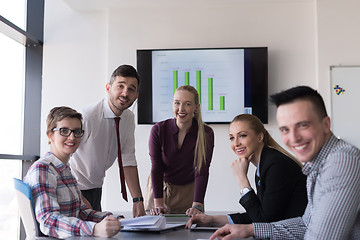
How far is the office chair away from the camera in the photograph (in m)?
1.74

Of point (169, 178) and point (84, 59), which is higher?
point (84, 59)

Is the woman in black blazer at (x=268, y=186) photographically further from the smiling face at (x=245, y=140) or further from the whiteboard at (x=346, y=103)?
the whiteboard at (x=346, y=103)

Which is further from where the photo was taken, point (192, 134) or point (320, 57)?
point (320, 57)

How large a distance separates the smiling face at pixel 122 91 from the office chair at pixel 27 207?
2.82ft

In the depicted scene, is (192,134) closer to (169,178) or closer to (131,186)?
(169,178)

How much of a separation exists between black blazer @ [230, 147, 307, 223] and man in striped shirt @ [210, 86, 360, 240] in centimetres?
20

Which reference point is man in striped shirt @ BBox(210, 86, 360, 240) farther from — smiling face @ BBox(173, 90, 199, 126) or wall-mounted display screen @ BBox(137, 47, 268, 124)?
wall-mounted display screen @ BBox(137, 47, 268, 124)

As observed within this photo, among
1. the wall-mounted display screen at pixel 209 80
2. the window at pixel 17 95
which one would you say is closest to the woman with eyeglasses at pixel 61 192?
the window at pixel 17 95

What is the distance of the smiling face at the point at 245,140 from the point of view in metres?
2.20

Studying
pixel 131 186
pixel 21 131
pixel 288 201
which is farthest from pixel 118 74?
pixel 21 131

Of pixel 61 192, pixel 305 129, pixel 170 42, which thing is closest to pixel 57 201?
pixel 61 192

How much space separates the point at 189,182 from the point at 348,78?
2588mm

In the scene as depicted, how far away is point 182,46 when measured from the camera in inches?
196

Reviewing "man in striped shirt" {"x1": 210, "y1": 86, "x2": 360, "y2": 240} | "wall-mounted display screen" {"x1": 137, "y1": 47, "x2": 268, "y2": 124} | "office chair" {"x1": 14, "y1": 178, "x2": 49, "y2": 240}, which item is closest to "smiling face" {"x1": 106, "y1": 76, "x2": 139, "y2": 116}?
"office chair" {"x1": 14, "y1": 178, "x2": 49, "y2": 240}
